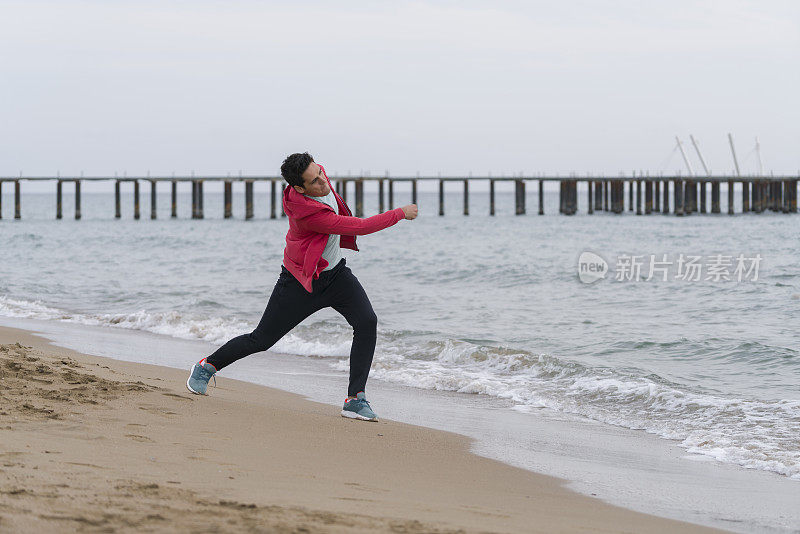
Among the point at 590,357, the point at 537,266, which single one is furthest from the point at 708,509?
the point at 537,266

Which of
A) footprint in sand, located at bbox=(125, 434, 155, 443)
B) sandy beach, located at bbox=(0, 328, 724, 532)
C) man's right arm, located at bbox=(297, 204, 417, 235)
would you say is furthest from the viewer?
man's right arm, located at bbox=(297, 204, 417, 235)

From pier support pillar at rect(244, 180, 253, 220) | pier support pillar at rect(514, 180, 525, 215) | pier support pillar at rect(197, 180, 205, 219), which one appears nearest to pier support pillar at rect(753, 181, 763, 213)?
pier support pillar at rect(514, 180, 525, 215)

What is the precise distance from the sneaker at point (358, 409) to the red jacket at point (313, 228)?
71cm

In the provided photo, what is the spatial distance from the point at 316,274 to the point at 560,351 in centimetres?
466

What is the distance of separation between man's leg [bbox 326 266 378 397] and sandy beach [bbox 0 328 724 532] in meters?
0.29

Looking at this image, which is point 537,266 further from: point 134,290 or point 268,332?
point 268,332

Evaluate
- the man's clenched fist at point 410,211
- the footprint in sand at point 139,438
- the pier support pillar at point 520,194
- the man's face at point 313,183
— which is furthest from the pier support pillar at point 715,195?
the footprint in sand at point 139,438

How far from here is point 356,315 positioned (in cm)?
486

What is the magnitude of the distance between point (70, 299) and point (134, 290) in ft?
4.40

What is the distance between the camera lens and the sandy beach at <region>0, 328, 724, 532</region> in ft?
8.78

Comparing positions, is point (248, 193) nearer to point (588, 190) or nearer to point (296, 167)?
point (588, 190)

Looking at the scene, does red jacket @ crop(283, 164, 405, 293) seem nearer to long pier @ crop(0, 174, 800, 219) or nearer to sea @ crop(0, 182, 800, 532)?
sea @ crop(0, 182, 800, 532)

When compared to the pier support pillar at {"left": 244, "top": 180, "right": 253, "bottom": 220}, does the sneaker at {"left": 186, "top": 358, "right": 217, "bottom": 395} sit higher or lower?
lower

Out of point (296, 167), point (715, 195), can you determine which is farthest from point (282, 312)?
point (715, 195)
